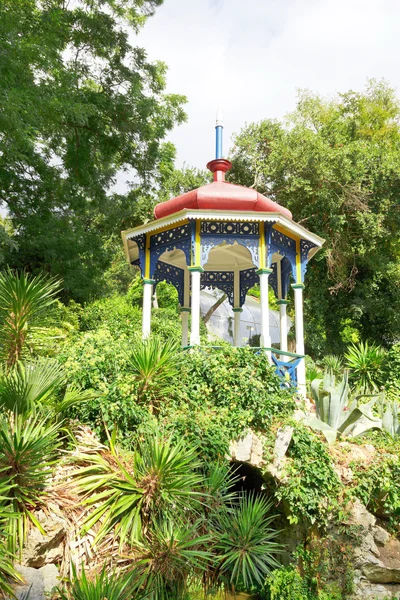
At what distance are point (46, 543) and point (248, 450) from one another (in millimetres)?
2874

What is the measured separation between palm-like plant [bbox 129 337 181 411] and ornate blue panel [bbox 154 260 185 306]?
211 inches

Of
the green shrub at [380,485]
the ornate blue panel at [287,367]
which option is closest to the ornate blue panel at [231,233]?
the ornate blue panel at [287,367]

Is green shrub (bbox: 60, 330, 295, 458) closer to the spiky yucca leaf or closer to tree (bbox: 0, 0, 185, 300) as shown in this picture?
the spiky yucca leaf

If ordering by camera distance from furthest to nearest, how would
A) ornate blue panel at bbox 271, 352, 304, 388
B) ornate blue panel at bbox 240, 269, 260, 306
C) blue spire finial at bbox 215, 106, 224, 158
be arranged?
ornate blue panel at bbox 240, 269, 260, 306, blue spire finial at bbox 215, 106, 224, 158, ornate blue panel at bbox 271, 352, 304, 388

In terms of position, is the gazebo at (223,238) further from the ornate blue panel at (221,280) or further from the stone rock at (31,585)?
the stone rock at (31,585)

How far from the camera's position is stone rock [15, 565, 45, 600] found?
495 cm

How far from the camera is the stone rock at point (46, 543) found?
5.34 meters

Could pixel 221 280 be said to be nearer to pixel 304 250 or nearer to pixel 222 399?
pixel 304 250

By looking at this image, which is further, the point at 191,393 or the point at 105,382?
the point at 191,393

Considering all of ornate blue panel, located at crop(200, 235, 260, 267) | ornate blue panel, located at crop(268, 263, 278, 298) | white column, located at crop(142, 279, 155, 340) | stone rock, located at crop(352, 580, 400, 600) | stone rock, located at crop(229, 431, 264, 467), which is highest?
ornate blue panel, located at crop(268, 263, 278, 298)

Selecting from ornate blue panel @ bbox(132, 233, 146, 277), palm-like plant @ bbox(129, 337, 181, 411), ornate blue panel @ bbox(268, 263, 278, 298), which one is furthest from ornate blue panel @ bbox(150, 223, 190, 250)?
palm-like plant @ bbox(129, 337, 181, 411)

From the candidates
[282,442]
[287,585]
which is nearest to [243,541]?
[287,585]

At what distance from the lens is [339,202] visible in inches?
713

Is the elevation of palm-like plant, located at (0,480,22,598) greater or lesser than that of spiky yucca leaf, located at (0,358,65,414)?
lesser
